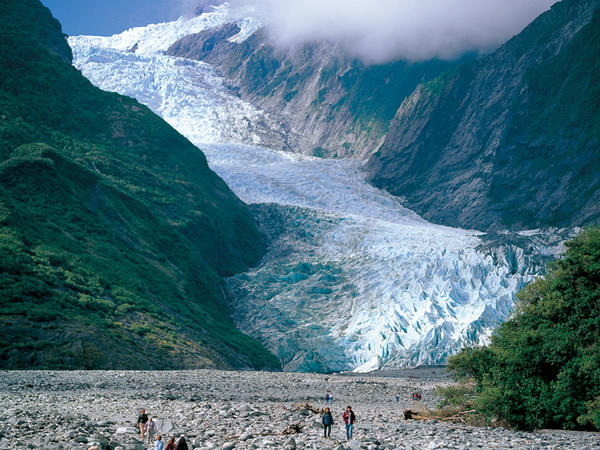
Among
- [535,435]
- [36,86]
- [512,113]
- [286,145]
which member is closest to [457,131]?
[512,113]

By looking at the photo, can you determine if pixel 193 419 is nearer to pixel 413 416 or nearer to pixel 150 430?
pixel 150 430

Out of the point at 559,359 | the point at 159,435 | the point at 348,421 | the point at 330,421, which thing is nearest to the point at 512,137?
the point at 559,359

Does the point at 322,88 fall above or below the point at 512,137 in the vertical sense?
above

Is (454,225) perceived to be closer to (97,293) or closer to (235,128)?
(235,128)

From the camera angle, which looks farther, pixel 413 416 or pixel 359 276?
pixel 359 276

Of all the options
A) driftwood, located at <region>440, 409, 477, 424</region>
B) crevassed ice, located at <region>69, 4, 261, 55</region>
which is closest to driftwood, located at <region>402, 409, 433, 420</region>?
driftwood, located at <region>440, 409, 477, 424</region>
